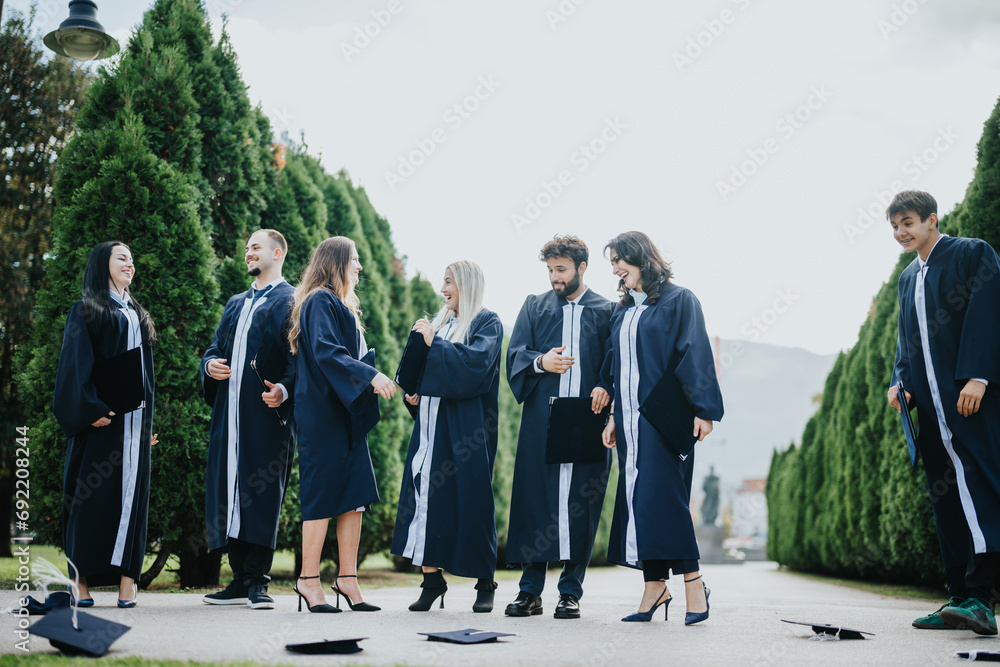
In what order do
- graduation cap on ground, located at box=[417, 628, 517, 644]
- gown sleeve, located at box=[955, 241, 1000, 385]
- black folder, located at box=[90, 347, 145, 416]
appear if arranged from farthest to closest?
black folder, located at box=[90, 347, 145, 416], gown sleeve, located at box=[955, 241, 1000, 385], graduation cap on ground, located at box=[417, 628, 517, 644]

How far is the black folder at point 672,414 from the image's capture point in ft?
14.4

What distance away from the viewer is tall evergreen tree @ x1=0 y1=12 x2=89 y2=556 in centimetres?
1285

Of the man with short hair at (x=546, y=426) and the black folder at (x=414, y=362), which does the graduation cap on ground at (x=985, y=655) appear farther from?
the black folder at (x=414, y=362)

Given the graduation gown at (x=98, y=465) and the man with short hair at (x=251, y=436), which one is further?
the man with short hair at (x=251, y=436)

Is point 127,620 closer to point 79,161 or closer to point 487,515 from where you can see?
point 487,515

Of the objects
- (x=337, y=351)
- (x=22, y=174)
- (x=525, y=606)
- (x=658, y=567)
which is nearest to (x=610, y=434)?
(x=658, y=567)

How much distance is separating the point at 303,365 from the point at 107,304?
52.6 inches

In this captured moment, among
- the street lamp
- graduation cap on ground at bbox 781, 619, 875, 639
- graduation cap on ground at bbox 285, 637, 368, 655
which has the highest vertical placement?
the street lamp

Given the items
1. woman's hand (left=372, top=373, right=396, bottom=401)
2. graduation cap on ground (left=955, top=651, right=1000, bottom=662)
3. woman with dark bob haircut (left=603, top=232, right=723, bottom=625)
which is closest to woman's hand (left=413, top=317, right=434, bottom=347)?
woman's hand (left=372, top=373, right=396, bottom=401)

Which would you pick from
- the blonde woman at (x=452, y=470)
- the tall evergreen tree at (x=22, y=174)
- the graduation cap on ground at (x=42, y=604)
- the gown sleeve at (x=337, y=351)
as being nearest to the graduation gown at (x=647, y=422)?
the blonde woman at (x=452, y=470)

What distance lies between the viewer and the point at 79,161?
6449mm

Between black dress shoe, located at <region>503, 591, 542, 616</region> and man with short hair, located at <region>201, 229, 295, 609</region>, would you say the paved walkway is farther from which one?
man with short hair, located at <region>201, 229, 295, 609</region>

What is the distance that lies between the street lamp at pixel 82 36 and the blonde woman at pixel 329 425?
12.4 ft

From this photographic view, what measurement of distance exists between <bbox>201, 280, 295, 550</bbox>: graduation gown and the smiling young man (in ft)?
12.1
